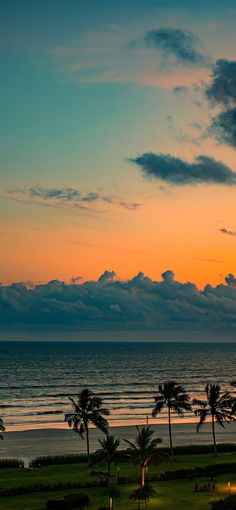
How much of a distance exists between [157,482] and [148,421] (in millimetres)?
48048

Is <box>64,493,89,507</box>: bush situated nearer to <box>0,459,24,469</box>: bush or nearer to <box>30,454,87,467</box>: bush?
<box>30,454,87,467</box>: bush

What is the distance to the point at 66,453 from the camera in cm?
8056

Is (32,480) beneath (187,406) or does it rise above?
beneath

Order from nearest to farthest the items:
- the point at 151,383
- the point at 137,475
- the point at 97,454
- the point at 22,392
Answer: the point at 97,454
the point at 137,475
the point at 22,392
the point at 151,383

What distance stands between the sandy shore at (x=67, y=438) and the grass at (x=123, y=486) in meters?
12.6

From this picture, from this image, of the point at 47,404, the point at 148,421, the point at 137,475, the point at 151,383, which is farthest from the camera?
the point at 151,383

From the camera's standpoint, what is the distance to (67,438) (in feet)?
304

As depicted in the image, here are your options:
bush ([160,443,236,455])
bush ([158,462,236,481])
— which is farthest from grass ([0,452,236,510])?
bush ([160,443,236,455])

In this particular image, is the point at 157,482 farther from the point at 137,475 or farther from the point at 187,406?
the point at 187,406

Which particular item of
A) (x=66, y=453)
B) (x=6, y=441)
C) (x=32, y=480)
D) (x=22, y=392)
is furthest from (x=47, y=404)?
(x=32, y=480)

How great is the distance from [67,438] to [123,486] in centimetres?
3596

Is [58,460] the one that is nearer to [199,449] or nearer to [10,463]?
[10,463]

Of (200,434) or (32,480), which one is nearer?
(32,480)

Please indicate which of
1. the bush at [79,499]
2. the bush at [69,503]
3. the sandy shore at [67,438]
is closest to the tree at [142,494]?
the bush at [79,499]
